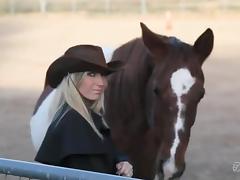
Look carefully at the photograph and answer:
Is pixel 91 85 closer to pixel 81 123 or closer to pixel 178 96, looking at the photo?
pixel 81 123

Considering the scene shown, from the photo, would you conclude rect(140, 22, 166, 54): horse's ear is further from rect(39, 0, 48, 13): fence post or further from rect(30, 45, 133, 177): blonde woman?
rect(39, 0, 48, 13): fence post

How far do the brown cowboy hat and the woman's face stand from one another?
0.03 meters

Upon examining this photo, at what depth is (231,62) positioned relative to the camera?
16.2 metres

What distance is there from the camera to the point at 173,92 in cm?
407

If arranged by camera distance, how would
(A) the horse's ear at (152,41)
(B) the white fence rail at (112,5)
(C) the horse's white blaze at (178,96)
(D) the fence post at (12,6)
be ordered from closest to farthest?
(C) the horse's white blaze at (178,96), (A) the horse's ear at (152,41), (B) the white fence rail at (112,5), (D) the fence post at (12,6)

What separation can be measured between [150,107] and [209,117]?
20.5ft

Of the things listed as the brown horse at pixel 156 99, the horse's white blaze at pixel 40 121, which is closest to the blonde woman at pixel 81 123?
the brown horse at pixel 156 99

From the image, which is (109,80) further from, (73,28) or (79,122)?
(73,28)

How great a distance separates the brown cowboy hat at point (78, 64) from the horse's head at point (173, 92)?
567 mm

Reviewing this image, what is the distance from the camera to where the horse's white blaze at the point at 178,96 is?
3.93 meters

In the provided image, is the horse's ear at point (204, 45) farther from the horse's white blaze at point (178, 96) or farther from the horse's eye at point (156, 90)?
the horse's eye at point (156, 90)

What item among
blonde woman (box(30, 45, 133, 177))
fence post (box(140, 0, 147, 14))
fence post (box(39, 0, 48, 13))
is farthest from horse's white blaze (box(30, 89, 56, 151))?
fence post (box(39, 0, 48, 13))

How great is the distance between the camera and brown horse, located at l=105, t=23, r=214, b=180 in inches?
158

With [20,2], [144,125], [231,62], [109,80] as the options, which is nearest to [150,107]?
[144,125]
